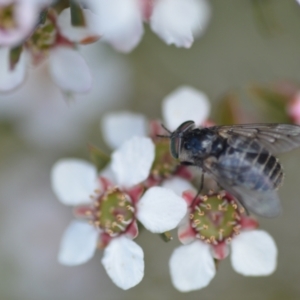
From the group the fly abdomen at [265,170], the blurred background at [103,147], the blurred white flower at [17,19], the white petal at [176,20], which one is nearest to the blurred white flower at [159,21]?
the white petal at [176,20]

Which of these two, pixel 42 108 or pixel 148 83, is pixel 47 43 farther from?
pixel 148 83

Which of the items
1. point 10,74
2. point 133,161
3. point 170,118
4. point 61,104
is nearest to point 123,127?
point 170,118

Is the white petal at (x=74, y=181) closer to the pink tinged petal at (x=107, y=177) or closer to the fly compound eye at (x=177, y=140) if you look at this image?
the pink tinged petal at (x=107, y=177)

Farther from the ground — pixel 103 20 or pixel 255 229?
pixel 103 20

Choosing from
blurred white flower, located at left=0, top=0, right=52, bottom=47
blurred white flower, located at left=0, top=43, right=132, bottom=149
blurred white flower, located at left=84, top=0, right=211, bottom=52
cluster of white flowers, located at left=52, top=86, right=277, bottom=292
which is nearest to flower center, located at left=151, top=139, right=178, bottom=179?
cluster of white flowers, located at left=52, top=86, right=277, bottom=292

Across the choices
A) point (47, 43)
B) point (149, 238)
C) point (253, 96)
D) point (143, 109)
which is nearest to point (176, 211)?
point (47, 43)

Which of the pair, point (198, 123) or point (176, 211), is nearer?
point (176, 211)
